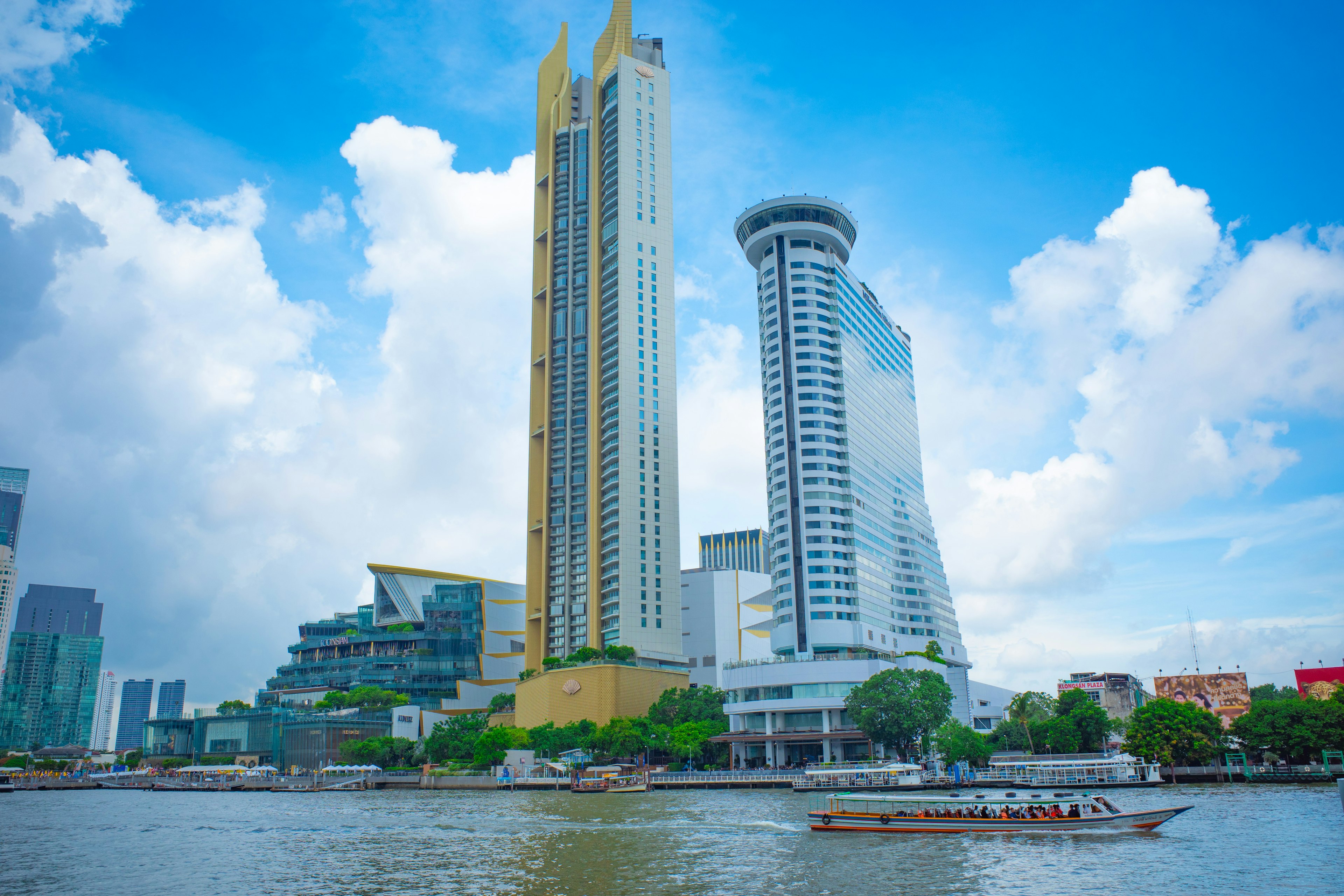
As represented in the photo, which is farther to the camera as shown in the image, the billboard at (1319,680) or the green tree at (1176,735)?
the billboard at (1319,680)

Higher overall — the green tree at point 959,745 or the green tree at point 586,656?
the green tree at point 586,656

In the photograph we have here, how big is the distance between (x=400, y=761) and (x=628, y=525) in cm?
6284

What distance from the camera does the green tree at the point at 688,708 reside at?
6245 inches

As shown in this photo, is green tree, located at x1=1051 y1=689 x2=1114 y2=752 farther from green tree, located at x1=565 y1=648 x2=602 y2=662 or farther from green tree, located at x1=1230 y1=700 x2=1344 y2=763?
green tree, located at x1=565 y1=648 x2=602 y2=662

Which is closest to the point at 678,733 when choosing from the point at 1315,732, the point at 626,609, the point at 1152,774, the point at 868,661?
the point at 868,661

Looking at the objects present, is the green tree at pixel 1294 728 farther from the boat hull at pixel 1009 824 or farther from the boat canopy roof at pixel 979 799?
the boat canopy roof at pixel 979 799

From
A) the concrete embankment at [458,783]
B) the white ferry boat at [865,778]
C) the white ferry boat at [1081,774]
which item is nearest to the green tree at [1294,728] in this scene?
the white ferry boat at [1081,774]

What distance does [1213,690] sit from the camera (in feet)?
647

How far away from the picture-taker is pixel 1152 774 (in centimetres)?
10669

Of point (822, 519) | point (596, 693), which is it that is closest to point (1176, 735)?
point (822, 519)

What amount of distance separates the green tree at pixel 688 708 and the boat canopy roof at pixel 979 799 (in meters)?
85.9

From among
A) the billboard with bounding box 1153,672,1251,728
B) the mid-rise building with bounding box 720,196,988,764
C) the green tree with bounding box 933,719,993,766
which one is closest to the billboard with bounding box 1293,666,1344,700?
the billboard with bounding box 1153,672,1251,728

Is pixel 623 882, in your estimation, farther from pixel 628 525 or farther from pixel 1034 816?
pixel 628 525

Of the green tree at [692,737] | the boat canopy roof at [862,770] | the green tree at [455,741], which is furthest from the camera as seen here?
the green tree at [455,741]
